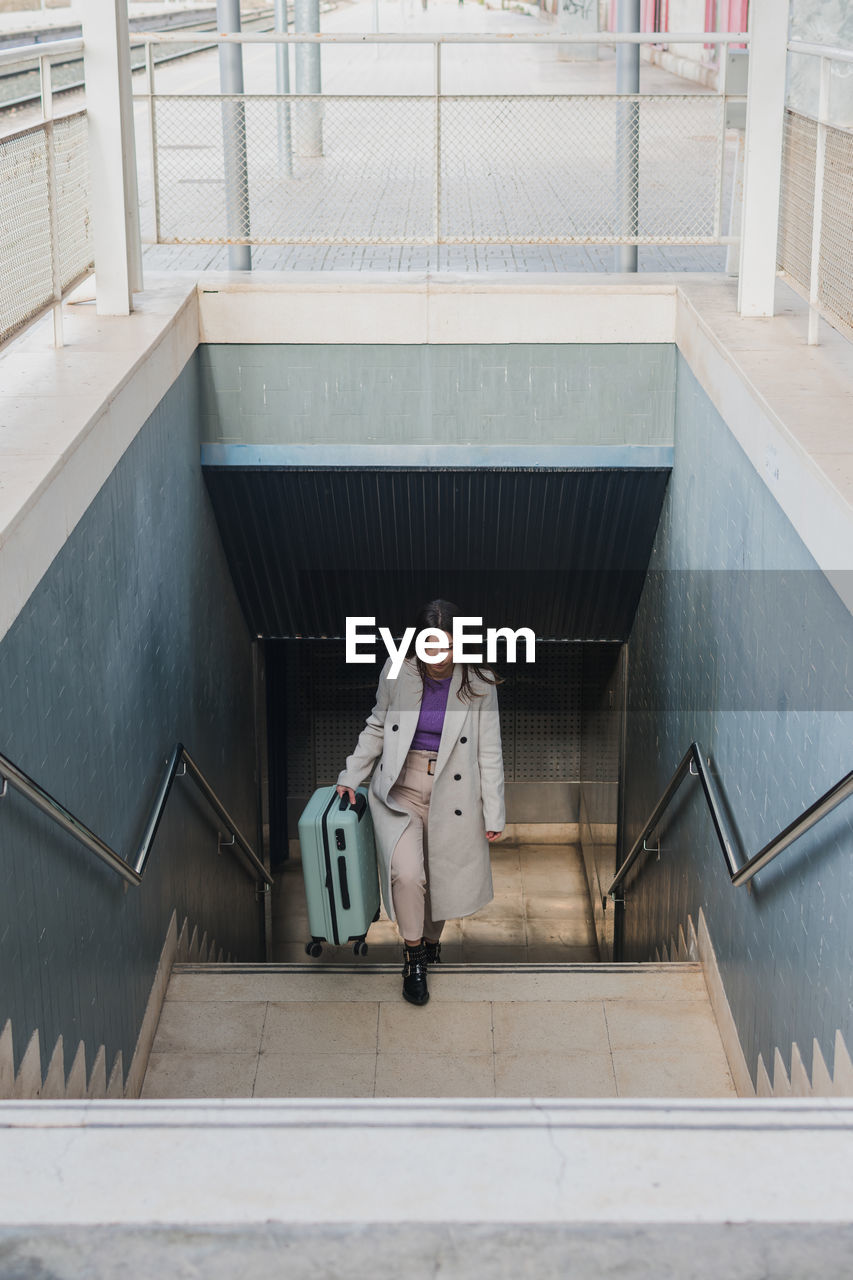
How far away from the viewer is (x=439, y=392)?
23.4 feet

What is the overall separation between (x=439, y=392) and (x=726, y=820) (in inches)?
119

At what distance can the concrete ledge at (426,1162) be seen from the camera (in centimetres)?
202

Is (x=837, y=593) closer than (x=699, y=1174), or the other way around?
(x=699, y=1174)

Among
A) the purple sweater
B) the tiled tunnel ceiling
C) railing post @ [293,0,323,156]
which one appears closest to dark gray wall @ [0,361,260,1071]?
the tiled tunnel ceiling

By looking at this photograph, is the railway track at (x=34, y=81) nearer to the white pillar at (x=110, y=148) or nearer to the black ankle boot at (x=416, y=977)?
the white pillar at (x=110, y=148)

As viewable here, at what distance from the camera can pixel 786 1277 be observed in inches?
74.7

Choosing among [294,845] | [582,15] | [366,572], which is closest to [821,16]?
[366,572]

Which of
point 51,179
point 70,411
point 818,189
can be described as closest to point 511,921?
point 818,189

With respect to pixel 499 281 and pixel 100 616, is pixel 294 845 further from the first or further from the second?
pixel 100 616

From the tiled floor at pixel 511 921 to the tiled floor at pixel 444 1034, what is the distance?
364 centimetres

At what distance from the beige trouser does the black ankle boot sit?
6 cm

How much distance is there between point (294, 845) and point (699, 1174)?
913 centimetres

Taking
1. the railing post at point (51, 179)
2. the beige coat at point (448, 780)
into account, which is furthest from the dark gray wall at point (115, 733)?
the beige coat at point (448, 780)

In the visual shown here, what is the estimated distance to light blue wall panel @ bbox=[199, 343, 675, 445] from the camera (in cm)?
706
